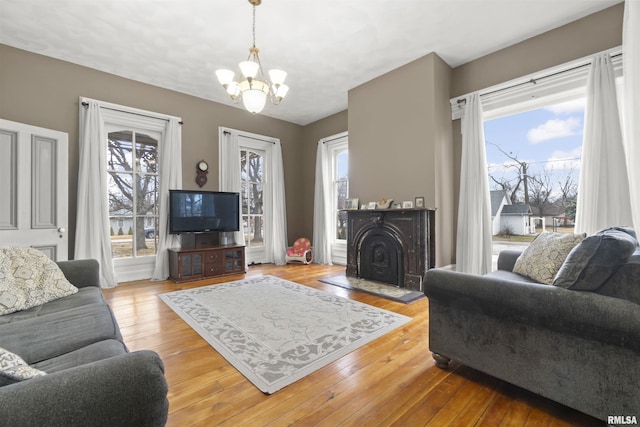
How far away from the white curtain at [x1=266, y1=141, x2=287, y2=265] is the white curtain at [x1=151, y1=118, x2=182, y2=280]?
176 centimetres

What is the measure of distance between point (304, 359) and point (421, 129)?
3140 mm

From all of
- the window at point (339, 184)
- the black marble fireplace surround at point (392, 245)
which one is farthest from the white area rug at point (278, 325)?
the window at point (339, 184)

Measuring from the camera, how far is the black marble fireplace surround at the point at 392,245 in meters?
3.58

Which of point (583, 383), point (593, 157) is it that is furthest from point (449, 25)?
point (583, 383)

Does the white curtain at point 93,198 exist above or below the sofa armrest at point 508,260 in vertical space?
above

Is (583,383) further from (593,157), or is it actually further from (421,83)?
(421,83)

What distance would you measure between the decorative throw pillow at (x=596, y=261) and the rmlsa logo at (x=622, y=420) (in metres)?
0.52

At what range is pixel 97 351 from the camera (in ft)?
3.92

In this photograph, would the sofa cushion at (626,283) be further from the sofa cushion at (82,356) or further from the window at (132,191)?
the window at (132,191)

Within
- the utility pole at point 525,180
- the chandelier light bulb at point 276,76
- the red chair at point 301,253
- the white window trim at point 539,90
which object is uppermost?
the white window trim at point 539,90

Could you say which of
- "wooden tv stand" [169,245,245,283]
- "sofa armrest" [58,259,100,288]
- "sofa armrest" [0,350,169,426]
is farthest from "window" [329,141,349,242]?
"sofa armrest" [0,350,169,426]

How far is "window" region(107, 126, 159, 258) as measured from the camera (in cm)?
422

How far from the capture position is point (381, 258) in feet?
13.2

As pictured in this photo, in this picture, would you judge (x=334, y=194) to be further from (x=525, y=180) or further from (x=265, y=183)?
(x=525, y=180)
